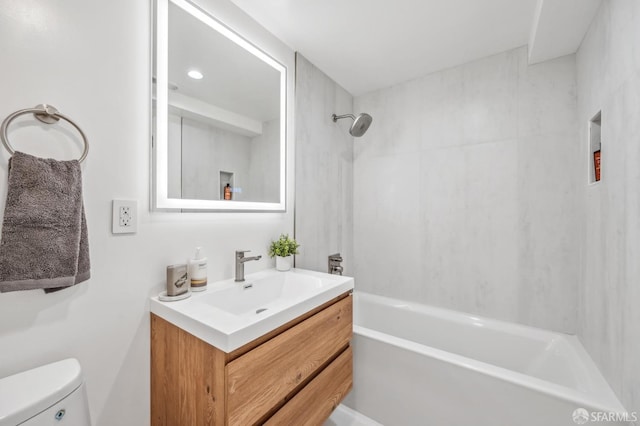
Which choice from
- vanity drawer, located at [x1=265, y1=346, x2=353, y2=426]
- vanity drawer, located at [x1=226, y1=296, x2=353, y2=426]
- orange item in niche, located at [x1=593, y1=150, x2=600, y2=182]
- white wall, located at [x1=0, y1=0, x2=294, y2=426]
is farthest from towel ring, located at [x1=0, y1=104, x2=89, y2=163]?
orange item in niche, located at [x1=593, y1=150, x2=600, y2=182]

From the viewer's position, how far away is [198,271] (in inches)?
Answer: 44.1

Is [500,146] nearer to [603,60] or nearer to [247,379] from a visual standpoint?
[603,60]

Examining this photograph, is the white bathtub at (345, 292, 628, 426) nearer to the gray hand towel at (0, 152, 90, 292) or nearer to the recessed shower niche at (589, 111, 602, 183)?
the recessed shower niche at (589, 111, 602, 183)

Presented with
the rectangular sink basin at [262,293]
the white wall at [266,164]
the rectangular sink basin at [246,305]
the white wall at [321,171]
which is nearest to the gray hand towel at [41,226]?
the rectangular sink basin at [246,305]

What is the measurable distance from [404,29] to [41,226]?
1.94 m

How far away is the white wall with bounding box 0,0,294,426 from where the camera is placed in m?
0.76

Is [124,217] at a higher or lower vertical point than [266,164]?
lower

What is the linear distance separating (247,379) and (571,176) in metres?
2.06

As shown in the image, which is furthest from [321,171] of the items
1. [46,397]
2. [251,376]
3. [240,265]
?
[46,397]

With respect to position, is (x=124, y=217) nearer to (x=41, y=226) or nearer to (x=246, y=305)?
(x=41, y=226)

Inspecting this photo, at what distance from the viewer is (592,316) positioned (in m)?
Answer: 1.35

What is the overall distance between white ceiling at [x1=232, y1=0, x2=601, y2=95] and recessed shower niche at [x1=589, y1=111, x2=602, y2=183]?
52cm

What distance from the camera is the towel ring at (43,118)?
721 millimetres

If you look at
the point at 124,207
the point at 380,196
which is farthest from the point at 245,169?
the point at 380,196
